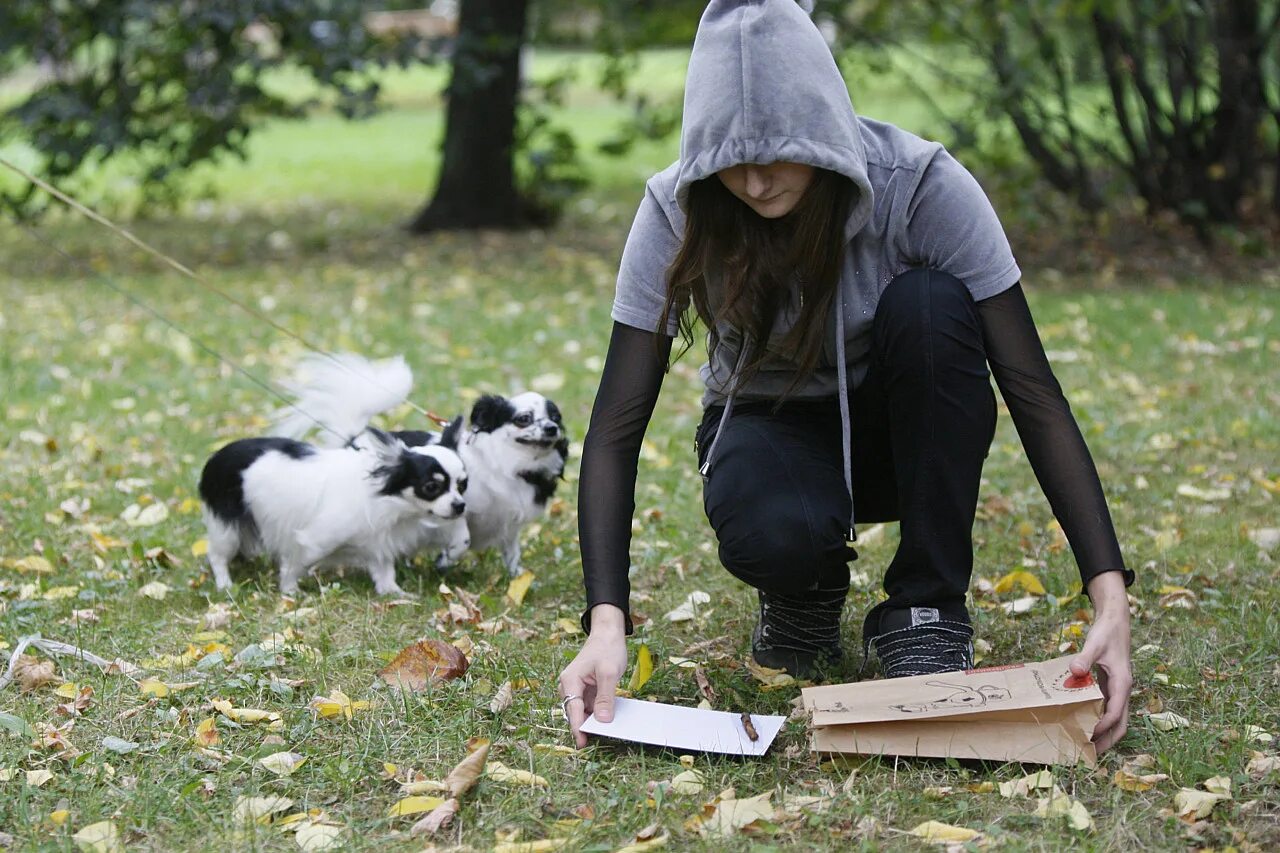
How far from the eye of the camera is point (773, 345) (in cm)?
240

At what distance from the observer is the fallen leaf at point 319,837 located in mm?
1965

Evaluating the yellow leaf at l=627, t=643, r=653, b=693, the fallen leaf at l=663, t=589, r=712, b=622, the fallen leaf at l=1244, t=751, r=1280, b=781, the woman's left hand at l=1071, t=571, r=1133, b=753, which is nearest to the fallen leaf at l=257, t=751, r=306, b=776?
the yellow leaf at l=627, t=643, r=653, b=693

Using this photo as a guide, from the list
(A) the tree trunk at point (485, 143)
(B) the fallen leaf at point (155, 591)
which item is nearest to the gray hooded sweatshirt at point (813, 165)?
(B) the fallen leaf at point (155, 591)

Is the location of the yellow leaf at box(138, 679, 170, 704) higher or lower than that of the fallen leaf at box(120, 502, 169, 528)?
higher

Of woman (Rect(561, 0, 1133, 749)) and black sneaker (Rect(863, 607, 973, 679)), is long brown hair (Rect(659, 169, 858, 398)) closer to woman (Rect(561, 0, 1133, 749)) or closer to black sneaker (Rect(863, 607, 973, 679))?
woman (Rect(561, 0, 1133, 749))

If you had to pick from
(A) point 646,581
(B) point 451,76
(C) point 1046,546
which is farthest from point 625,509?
(B) point 451,76

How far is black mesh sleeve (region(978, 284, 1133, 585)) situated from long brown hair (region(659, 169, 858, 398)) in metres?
0.27

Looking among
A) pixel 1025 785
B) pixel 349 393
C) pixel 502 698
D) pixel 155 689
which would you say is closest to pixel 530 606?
pixel 502 698

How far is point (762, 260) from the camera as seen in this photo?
2.24 m

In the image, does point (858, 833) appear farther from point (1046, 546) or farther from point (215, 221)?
point (215, 221)

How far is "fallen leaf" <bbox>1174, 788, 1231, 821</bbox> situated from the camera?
2.01m

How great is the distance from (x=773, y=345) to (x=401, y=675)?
918mm

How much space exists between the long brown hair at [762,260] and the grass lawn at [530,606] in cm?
68

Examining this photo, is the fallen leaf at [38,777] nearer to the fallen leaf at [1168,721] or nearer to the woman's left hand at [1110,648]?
the woman's left hand at [1110,648]
